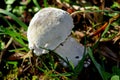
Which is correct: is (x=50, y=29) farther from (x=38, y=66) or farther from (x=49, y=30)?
(x=38, y=66)

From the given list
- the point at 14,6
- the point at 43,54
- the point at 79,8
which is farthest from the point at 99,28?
the point at 14,6

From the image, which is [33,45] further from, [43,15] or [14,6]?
[14,6]

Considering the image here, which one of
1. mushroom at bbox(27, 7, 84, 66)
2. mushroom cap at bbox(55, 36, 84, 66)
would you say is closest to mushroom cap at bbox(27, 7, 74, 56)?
mushroom at bbox(27, 7, 84, 66)

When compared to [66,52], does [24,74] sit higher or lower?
lower

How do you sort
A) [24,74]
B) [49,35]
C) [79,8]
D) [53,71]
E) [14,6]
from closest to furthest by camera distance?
[49,35] → [53,71] → [24,74] → [79,8] → [14,6]

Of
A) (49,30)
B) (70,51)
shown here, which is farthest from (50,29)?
(70,51)

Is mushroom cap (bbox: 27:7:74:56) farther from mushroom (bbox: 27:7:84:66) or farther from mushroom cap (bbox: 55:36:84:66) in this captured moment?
mushroom cap (bbox: 55:36:84:66)
